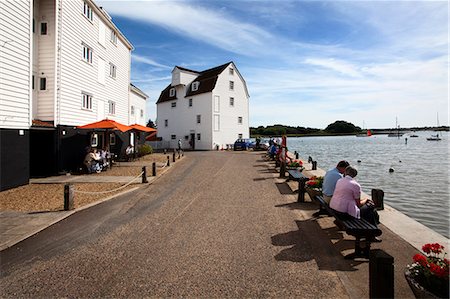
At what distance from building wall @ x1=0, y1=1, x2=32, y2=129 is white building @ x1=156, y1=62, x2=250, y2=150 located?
89.1 ft

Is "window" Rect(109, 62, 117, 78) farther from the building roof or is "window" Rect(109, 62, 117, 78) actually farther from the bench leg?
the bench leg

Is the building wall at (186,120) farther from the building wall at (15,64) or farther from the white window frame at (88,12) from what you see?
the building wall at (15,64)

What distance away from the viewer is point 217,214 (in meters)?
8.90

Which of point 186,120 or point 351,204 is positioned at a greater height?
point 186,120

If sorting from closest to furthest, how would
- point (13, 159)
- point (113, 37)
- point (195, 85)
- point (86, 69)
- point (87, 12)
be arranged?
point (13, 159)
point (86, 69)
point (87, 12)
point (113, 37)
point (195, 85)

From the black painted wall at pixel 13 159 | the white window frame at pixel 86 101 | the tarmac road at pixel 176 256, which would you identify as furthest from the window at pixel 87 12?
the tarmac road at pixel 176 256

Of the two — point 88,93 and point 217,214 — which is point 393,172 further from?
point 88,93

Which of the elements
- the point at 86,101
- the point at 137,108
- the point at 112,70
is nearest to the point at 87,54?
the point at 86,101

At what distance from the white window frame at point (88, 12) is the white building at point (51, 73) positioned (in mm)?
65

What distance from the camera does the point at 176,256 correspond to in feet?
19.0

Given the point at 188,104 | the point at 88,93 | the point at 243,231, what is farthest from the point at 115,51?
the point at 243,231

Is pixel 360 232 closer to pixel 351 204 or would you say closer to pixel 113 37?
pixel 351 204

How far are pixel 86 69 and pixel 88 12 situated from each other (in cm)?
423

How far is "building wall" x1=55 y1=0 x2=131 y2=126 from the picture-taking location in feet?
55.6
